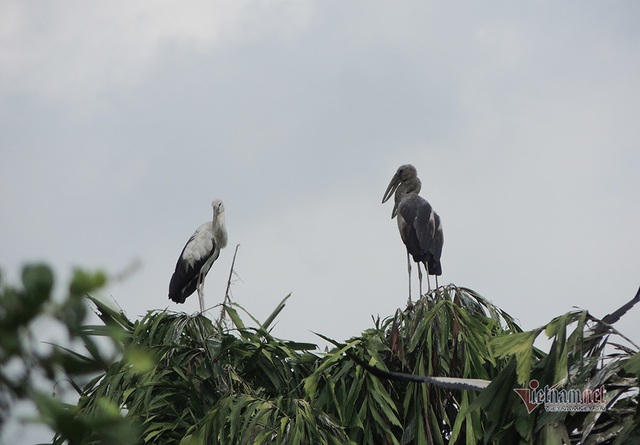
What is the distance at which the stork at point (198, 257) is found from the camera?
1241 centimetres

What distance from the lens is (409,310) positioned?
7.45 m

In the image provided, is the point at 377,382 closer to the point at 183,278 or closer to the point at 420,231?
the point at 420,231

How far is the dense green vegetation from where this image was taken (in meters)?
4.64

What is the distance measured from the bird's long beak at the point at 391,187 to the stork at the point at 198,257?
7.85 ft

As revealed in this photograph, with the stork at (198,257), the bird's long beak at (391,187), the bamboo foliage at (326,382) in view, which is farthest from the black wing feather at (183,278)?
the bamboo foliage at (326,382)

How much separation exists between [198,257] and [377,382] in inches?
246

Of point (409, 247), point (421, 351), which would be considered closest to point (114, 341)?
point (421, 351)

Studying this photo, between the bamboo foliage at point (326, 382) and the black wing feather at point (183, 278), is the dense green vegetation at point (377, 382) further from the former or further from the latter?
the black wing feather at point (183, 278)

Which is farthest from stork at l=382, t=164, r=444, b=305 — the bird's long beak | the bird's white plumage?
the bird's white plumage

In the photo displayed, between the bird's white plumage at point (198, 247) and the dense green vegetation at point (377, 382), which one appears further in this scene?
the bird's white plumage at point (198, 247)

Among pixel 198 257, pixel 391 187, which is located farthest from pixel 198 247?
pixel 391 187

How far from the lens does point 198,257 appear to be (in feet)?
40.8

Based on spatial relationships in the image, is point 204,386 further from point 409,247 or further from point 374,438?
point 409,247

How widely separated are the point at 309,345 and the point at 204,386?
2.93 feet
